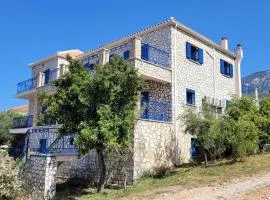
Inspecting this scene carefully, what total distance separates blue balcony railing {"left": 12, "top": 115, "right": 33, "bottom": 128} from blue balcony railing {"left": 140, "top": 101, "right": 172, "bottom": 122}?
12657 millimetres

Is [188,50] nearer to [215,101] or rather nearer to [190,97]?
[190,97]

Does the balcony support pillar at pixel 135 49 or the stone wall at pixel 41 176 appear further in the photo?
the balcony support pillar at pixel 135 49

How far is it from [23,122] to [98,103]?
17170mm

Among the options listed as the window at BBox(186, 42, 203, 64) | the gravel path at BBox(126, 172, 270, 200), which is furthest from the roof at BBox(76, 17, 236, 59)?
the gravel path at BBox(126, 172, 270, 200)

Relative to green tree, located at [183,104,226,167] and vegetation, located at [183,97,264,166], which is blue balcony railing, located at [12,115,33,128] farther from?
green tree, located at [183,104,226,167]

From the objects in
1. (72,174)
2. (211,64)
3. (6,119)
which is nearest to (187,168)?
(72,174)

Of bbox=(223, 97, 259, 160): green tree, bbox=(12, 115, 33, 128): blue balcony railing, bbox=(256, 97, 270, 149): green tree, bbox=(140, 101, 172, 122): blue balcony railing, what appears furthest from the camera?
bbox=(12, 115, 33, 128): blue balcony railing

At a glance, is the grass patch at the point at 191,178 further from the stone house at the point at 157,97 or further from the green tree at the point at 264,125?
the green tree at the point at 264,125

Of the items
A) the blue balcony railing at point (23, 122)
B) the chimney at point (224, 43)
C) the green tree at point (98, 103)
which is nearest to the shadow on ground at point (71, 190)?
the green tree at point (98, 103)

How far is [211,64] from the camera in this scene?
2691cm

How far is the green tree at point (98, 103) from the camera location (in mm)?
15367

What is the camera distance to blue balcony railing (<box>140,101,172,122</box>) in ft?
67.3

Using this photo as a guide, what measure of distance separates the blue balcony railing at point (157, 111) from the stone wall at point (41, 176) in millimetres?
5744

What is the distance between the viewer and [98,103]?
51.7ft
